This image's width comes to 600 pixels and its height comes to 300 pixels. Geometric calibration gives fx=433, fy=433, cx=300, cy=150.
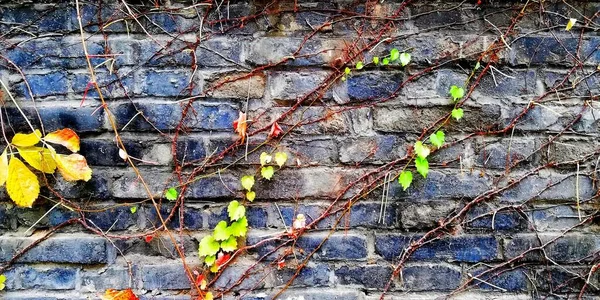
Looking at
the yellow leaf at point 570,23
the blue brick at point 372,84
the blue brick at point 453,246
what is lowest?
the blue brick at point 453,246

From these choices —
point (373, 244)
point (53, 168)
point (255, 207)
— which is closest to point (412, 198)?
point (373, 244)

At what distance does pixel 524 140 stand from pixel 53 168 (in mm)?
1410

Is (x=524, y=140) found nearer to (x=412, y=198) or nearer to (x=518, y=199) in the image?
(x=518, y=199)

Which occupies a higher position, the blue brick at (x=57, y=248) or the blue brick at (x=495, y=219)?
the blue brick at (x=57, y=248)

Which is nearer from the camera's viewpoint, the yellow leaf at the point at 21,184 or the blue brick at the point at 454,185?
the yellow leaf at the point at 21,184

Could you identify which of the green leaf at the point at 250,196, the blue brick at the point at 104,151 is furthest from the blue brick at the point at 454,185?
the blue brick at the point at 104,151

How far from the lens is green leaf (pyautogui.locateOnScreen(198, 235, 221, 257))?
130 centimetres

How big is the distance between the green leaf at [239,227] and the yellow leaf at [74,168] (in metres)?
0.44

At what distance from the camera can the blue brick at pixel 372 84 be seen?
1317 mm

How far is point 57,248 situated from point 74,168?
26cm

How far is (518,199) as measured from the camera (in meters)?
1.33

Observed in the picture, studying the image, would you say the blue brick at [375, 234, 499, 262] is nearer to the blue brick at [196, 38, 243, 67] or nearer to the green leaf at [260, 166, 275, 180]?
the green leaf at [260, 166, 275, 180]

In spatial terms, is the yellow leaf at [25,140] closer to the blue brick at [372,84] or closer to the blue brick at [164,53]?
the blue brick at [164,53]

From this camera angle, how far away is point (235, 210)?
1.30 m
